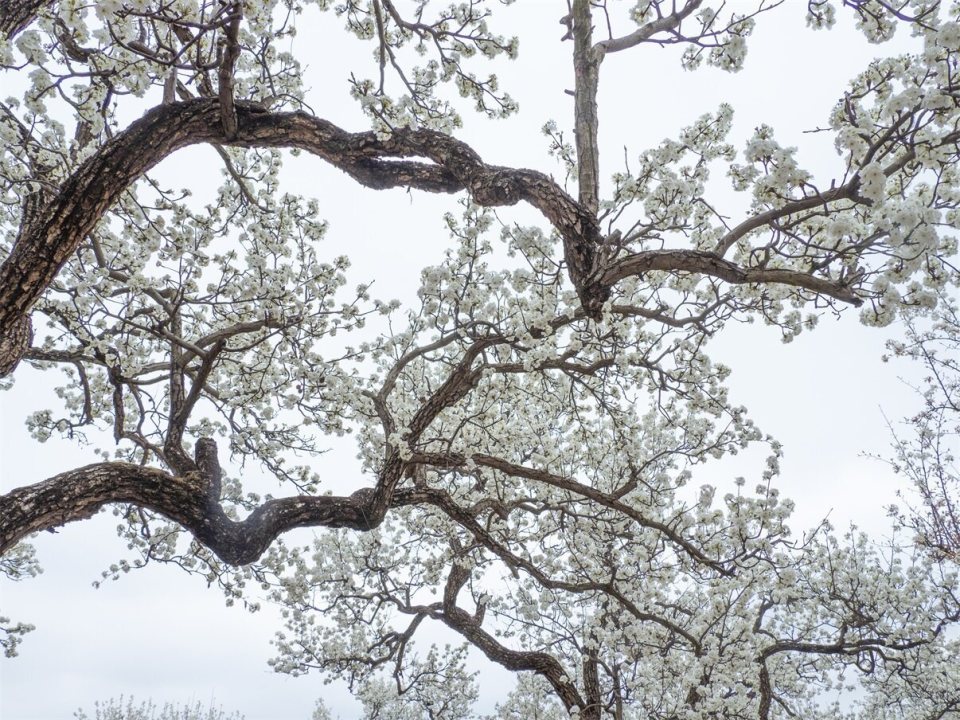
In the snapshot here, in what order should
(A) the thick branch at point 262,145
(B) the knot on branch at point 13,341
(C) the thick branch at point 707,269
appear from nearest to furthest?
(C) the thick branch at point 707,269 < (A) the thick branch at point 262,145 < (B) the knot on branch at point 13,341

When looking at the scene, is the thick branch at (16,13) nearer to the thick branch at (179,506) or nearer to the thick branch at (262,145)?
the thick branch at (262,145)

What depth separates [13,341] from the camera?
351 cm

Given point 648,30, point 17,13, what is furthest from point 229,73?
point 648,30

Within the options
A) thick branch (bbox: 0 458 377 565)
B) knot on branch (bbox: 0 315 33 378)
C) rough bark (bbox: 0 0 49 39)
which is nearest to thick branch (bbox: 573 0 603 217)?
thick branch (bbox: 0 458 377 565)

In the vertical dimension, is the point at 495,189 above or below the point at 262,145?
below

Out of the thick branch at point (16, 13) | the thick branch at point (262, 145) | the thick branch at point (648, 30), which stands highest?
the thick branch at point (648, 30)

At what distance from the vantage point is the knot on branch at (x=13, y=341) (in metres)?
3.35

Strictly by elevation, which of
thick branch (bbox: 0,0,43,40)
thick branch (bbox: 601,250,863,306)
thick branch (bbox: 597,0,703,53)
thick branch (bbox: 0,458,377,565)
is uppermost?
thick branch (bbox: 597,0,703,53)

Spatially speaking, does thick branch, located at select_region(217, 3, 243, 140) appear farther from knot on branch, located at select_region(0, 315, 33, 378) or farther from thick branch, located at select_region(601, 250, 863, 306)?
thick branch, located at select_region(601, 250, 863, 306)

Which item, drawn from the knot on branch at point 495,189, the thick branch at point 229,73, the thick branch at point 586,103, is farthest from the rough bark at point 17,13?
the thick branch at point 586,103

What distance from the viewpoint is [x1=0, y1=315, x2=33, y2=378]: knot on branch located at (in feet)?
11.0

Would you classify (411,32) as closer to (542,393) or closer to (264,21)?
A: (264,21)

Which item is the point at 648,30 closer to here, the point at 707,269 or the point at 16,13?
the point at 707,269

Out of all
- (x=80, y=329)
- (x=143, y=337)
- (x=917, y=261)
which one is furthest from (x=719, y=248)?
(x=143, y=337)
